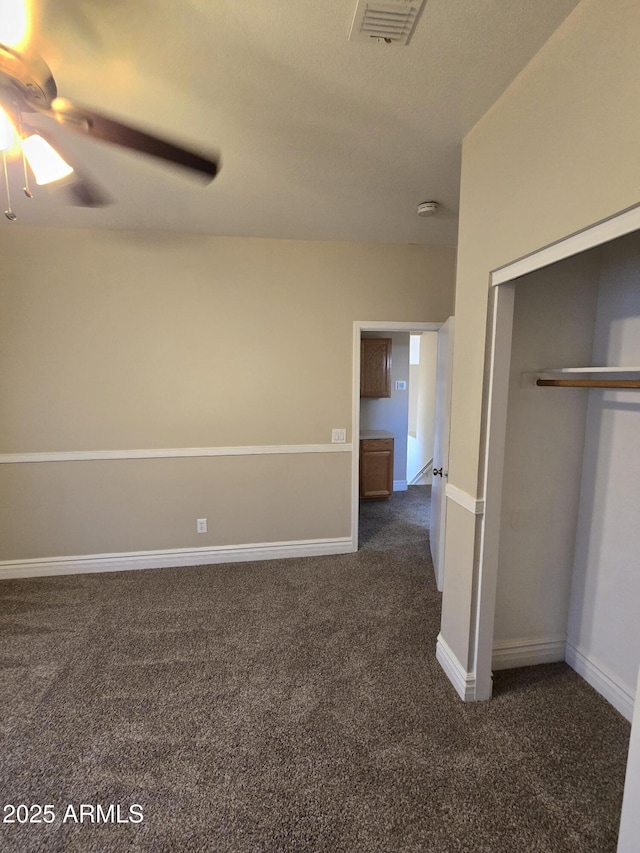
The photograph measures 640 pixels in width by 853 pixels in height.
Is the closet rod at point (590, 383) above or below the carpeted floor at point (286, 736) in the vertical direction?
above

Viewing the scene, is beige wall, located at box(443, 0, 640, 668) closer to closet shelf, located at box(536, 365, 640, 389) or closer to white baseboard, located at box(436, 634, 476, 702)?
white baseboard, located at box(436, 634, 476, 702)

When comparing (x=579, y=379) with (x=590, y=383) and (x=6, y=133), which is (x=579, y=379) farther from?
(x=6, y=133)

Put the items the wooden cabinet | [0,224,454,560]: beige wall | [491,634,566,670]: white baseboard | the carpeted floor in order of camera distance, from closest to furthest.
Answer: the carpeted floor → [491,634,566,670]: white baseboard → [0,224,454,560]: beige wall → the wooden cabinet

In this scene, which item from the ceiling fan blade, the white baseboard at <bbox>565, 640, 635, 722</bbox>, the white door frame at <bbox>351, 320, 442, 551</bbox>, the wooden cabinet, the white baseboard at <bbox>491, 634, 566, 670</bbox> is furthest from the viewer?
the wooden cabinet

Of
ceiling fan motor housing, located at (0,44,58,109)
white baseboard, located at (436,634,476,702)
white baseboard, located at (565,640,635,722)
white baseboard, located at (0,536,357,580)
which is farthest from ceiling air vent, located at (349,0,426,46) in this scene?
white baseboard, located at (0,536,357,580)

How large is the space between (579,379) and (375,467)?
9.91 ft

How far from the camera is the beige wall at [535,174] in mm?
1061

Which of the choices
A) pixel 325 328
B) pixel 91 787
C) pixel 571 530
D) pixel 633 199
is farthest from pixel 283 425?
pixel 633 199

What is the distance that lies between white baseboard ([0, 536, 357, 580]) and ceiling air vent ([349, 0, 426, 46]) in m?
3.18

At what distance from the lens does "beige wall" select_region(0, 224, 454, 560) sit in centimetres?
299

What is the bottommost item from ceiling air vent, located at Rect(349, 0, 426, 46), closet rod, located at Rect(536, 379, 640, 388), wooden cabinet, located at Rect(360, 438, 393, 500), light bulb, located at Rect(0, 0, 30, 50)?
wooden cabinet, located at Rect(360, 438, 393, 500)

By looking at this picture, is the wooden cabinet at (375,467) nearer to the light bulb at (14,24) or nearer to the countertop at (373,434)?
the countertop at (373,434)

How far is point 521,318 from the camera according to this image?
192 cm

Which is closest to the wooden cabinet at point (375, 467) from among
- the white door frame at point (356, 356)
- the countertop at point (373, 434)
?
the countertop at point (373, 434)
